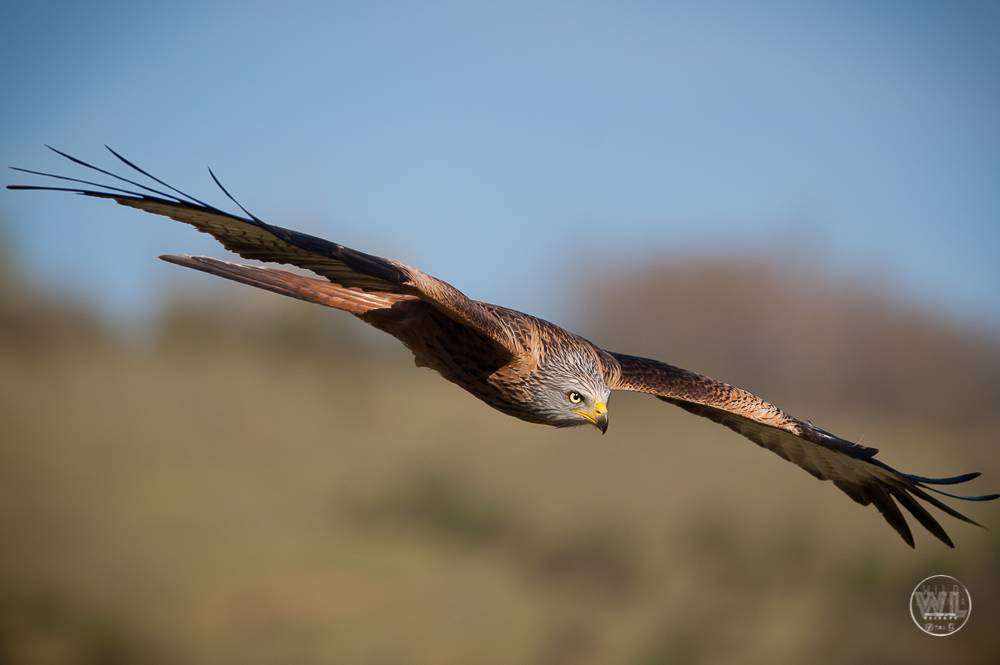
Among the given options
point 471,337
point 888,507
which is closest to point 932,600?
point 888,507

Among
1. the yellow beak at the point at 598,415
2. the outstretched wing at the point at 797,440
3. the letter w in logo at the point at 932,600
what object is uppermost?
the outstretched wing at the point at 797,440

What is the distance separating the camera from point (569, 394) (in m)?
5.13

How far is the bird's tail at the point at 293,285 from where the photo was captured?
483 centimetres

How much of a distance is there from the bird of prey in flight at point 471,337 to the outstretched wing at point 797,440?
0.02 metres

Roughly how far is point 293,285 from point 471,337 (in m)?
1.18

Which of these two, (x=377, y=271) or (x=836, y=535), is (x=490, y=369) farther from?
(x=836, y=535)

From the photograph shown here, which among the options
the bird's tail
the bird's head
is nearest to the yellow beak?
the bird's head

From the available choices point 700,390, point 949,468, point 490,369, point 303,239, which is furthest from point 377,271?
point 949,468

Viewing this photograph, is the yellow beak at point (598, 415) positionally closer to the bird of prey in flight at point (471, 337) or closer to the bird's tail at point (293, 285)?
the bird of prey in flight at point (471, 337)

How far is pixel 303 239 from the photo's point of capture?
13.4 ft

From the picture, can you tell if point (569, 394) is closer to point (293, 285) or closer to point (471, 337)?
point (471, 337)

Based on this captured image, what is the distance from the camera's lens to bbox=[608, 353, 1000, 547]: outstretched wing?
6.34m

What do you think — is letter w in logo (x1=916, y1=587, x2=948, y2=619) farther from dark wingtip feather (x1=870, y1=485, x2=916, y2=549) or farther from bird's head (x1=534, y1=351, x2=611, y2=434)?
bird's head (x1=534, y1=351, x2=611, y2=434)

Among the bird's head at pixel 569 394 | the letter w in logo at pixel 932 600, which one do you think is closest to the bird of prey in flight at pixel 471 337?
the bird's head at pixel 569 394
